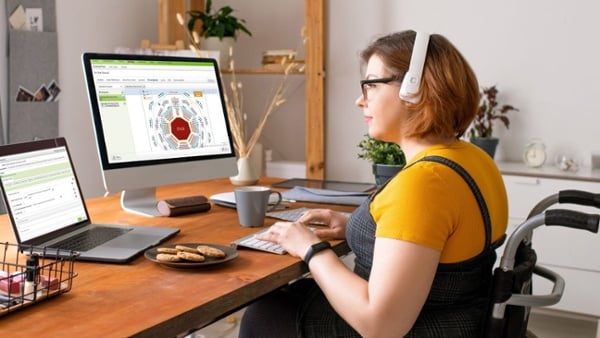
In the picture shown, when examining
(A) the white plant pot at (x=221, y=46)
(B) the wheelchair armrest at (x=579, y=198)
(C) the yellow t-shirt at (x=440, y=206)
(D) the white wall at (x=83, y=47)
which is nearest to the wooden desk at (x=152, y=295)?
(C) the yellow t-shirt at (x=440, y=206)

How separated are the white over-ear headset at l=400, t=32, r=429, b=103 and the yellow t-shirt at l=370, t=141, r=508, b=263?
0.13 metres

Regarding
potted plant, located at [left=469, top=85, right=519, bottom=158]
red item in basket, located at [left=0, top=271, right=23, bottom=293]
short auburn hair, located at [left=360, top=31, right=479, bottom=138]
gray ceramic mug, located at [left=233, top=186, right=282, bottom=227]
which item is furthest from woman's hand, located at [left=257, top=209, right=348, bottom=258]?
potted plant, located at [left=469, top=85, right=519, bottom=158]

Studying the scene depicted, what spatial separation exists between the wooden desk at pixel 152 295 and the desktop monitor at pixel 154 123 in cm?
37

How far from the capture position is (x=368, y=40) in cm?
402

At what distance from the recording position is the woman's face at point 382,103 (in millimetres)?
1654

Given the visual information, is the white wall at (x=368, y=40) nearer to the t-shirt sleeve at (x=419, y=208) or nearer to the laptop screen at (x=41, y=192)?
the laptop screen at (x=41, y=192)

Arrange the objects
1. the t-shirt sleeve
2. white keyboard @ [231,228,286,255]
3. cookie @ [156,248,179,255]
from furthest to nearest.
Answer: white keyboard @ [231,228,286,255] → cookie @ [156,248,179,255] → the t-shirt sleeve

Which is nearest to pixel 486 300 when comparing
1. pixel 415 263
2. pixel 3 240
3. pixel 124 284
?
pixel 415 263

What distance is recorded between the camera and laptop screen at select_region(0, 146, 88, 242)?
1646 millimetres

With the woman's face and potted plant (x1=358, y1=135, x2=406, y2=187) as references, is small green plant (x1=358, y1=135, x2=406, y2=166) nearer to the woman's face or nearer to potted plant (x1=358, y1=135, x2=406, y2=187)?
potted plant (x1=358, y1=135, x2=406, y2=187)

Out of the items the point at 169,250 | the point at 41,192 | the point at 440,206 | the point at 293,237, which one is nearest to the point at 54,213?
the point at 41,192

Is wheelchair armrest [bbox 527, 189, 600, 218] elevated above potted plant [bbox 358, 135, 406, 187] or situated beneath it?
situated beneath

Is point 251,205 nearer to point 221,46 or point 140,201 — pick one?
point 140,201

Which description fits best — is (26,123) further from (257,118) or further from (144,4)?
(257,118)
